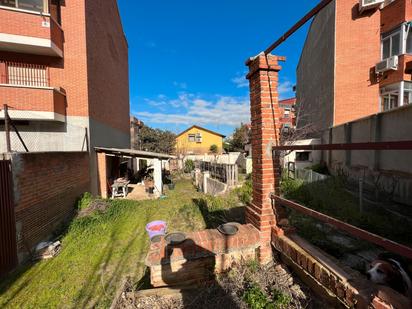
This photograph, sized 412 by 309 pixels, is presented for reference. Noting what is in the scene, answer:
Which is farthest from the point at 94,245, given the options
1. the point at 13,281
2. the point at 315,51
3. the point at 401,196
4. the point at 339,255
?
the point at 315,51

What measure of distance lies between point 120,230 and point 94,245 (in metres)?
0.96

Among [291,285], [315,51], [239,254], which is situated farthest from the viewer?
[315,51]

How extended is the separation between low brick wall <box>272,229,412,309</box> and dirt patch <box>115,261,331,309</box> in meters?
0.19

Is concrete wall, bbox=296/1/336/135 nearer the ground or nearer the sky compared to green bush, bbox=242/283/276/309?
nearer the sky

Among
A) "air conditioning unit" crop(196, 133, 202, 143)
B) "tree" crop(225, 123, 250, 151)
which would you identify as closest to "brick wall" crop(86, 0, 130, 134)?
"tree" crop(225, 123, 250, 151)

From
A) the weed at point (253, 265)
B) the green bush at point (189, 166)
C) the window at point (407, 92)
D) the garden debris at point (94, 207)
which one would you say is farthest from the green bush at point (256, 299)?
the green bush at point (189, 166)

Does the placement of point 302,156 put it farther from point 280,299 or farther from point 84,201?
point 280,299

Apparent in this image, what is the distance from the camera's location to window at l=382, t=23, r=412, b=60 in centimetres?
1048

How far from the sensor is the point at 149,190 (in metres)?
11.4

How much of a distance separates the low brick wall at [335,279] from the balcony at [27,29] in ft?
33.9

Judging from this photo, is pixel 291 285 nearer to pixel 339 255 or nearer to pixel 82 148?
pixel 339 255

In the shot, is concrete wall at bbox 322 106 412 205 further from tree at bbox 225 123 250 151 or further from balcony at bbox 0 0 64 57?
tree at bbox 225 123 250 151

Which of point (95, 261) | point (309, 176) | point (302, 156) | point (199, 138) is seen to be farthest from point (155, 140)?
point (95, 261)

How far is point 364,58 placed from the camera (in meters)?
11.9
